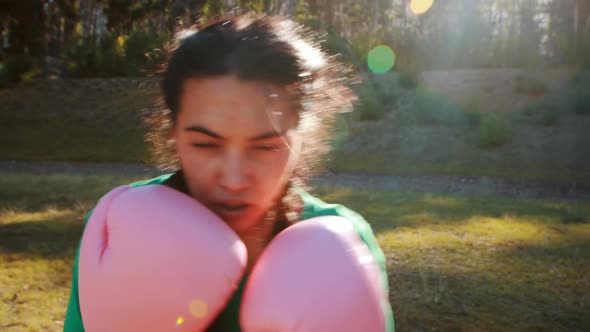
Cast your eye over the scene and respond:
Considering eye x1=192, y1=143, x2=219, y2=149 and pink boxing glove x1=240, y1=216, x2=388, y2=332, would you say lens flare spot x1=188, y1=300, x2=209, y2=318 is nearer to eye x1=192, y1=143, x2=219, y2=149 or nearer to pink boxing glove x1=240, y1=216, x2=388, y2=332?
pink boxing glove x1=240, y1=216, x2=388, y2=332

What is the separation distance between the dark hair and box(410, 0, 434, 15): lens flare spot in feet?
99.1

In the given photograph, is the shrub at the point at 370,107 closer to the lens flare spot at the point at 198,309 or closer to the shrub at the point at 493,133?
the shrub at the point at 493,133

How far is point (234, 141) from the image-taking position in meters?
1.28

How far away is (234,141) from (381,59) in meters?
13.2

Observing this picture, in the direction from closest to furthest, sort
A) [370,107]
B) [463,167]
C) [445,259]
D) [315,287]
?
[315,287] < [445,259] < [463,167] < [370,107]

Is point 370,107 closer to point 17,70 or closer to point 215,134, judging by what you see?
point 17,70

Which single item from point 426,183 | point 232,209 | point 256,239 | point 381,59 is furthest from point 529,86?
point 232,209

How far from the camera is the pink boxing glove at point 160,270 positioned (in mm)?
1199

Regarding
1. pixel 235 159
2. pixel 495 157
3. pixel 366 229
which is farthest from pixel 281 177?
pixel 495 157

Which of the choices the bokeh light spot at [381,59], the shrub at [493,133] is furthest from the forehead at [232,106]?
the bokeh light spot at [381,59]

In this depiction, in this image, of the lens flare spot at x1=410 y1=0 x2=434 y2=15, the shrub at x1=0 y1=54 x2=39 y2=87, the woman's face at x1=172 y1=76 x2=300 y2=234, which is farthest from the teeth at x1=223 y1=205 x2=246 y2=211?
the lens flare spot at x1=410 y1=0 x2=434 y2=15

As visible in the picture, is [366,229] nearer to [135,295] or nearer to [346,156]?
[135,295]

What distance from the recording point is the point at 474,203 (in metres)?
5.91

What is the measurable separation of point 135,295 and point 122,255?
0.09 meters
